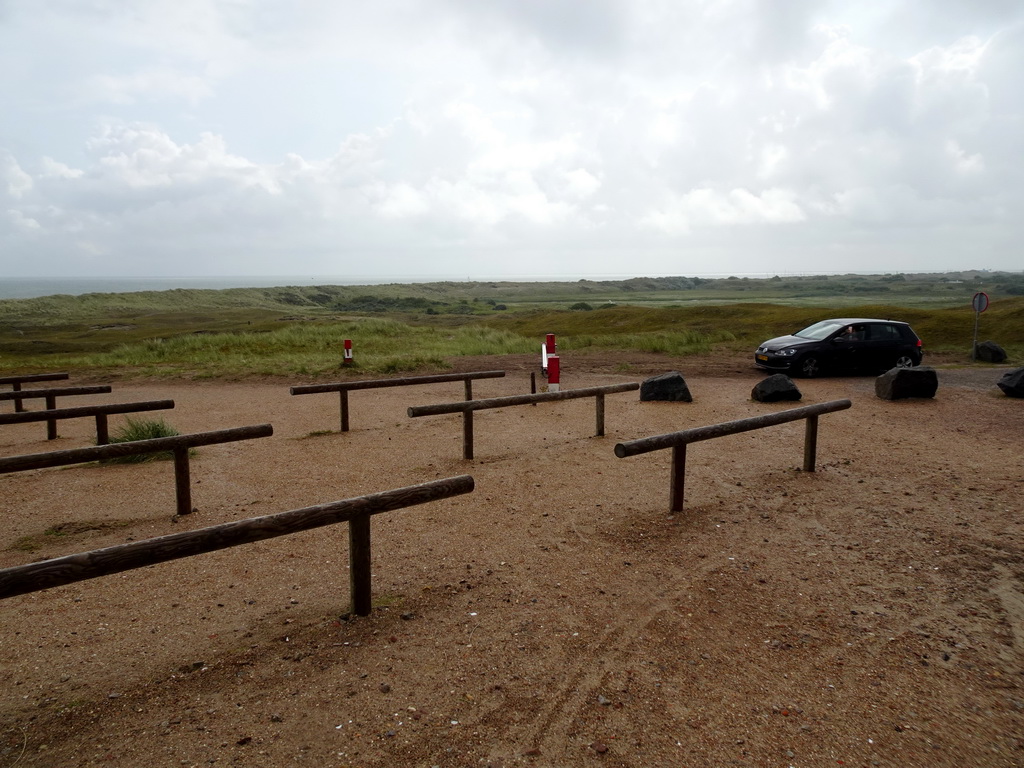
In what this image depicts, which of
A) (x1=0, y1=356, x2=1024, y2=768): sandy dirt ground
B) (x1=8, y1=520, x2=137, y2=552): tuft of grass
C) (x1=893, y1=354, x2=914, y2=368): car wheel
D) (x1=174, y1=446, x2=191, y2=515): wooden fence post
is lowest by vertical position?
(x1=8, y1=520, x2=137, y2=552): tuft of grass

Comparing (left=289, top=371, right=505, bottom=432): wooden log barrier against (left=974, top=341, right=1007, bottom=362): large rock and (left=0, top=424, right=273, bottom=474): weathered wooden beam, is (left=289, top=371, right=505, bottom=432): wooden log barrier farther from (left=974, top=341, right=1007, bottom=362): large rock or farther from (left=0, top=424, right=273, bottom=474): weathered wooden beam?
(left=974, top=341, right=1007, bottom=362): large rock

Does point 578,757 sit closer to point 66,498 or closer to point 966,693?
point 966,693

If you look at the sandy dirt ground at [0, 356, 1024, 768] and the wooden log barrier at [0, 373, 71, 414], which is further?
the wooden log barrier at [0, 373, 71, 414]

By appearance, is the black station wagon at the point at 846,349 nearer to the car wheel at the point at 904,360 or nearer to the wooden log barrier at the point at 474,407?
the car wheel at the point at 904,360

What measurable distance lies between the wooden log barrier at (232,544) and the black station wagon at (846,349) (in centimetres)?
1310

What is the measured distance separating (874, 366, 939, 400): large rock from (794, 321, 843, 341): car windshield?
11.9 feet

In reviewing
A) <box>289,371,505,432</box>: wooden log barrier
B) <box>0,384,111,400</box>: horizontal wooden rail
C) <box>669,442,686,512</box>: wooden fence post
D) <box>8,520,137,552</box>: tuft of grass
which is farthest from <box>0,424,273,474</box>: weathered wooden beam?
<box>0,384,111,400</box>: horizontal wooden rail

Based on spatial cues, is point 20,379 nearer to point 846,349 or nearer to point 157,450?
point 157,450

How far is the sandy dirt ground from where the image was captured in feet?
9.89

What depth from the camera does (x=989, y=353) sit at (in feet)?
63.9

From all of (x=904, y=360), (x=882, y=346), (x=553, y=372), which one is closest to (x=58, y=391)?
(x=553, y=372)

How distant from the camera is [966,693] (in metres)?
3.37

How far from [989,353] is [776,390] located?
1141 centimetres

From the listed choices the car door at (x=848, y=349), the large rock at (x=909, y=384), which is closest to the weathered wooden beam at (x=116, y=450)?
the large rock at (x=909, y=384)
